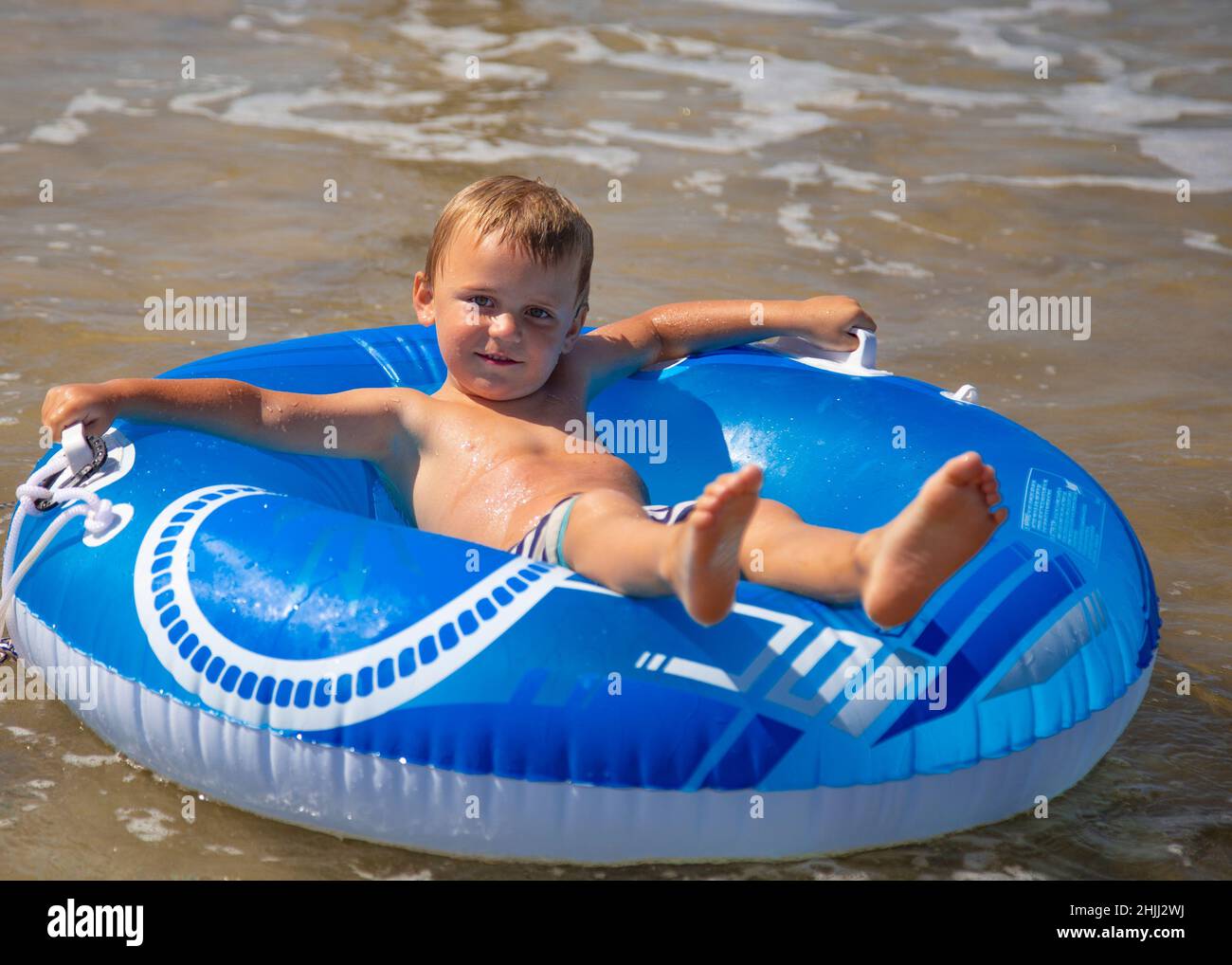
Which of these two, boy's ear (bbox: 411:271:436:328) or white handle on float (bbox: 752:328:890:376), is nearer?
boy's ear (bbox: 411:271:436:328)

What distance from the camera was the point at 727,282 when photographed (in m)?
5.55

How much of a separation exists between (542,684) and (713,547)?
368 mm

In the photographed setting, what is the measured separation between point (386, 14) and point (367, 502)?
6601 mm

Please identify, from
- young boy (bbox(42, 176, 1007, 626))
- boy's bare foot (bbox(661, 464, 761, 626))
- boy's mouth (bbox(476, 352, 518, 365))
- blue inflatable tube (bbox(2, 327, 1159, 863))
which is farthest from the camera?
boy's mouth (bbox(476, 352, 518, 365))

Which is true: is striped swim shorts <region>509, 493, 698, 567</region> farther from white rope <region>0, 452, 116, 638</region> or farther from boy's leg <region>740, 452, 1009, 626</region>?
white rope <region>0, 452, 116, 638</region>

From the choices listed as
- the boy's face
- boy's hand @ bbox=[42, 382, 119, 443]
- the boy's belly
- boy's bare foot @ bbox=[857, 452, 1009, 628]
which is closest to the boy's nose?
the boy's face

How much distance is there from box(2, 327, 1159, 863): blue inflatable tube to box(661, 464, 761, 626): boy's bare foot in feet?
0.49

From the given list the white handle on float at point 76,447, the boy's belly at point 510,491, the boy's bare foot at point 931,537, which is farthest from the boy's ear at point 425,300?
the boy's bare foot at point 931,537

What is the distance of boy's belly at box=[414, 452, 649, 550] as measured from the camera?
2773 mm

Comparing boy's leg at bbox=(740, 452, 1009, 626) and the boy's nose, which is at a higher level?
the boy's nose

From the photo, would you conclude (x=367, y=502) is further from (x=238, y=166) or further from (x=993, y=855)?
(x=238, y=166)

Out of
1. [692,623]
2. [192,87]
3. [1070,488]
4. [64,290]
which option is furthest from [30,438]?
[192,87]

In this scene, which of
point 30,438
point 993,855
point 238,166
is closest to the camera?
point 993,855

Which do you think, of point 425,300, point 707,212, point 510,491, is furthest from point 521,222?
point 707,212
